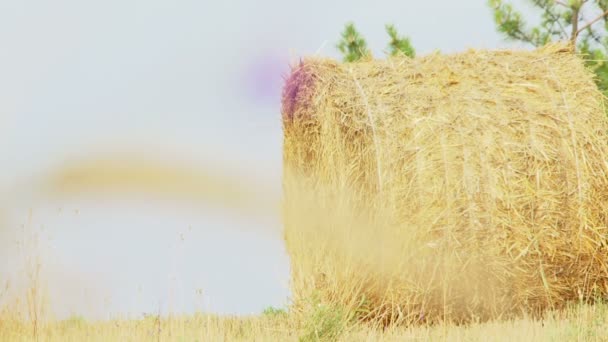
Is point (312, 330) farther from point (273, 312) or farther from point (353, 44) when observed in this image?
point (353, 44)

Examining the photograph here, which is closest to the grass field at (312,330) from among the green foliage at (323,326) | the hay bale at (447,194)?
the green foliage at (323,326)

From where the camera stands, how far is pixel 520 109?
25.8ft

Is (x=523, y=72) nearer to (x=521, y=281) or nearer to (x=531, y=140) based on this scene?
(x=531, y=140)

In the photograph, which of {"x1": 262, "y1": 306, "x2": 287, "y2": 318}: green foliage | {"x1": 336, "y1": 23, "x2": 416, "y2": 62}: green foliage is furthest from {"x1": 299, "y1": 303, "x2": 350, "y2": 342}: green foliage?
{"x1": 336, "y1": 23, "x2": 416, "y2": 62}: green foliage

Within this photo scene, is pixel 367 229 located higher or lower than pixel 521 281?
higher

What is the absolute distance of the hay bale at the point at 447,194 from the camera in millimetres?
7359

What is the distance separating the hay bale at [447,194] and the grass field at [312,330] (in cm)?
31

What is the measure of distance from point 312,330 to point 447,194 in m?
1.86

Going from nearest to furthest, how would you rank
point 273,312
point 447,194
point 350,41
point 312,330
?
point 312,330
point 447,194
point 273,312
point 350,41

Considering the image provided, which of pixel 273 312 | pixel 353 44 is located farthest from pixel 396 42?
pixel 273 312

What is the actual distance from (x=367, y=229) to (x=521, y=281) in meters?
1.43

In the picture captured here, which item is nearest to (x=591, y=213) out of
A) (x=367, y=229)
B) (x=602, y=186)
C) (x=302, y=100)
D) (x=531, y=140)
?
(x=602, y=186)

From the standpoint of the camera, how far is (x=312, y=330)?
6.19 meters

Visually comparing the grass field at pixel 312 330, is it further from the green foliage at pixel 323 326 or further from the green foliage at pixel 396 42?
the green foliage at pixel 396 42
